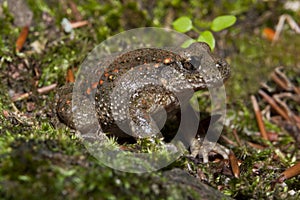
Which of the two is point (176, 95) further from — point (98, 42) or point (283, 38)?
point (283, 38)

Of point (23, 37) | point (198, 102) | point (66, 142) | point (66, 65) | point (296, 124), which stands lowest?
point (296, 124)

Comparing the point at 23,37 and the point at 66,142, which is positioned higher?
the point at 23,37

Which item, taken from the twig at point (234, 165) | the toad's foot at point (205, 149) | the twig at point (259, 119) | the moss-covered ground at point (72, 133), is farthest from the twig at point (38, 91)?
the twig at point (259, 119)

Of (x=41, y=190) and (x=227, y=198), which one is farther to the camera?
(x=227, y=198)

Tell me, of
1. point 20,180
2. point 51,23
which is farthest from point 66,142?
point 51,23

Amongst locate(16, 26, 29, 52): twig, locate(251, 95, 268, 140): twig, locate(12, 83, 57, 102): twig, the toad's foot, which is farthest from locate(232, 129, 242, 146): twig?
locate(16, 26, 29, 52): twig

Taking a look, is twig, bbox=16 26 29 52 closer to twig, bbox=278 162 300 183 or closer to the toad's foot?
the toad's foot

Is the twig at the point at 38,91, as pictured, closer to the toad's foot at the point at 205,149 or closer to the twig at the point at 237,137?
the toad's foot at the point at 205,149

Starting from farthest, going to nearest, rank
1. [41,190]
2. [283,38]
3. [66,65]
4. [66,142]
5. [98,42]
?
1. [283,38]
2. [98,42]
3. [66,65]
4. [66,142]
5. [41,190]

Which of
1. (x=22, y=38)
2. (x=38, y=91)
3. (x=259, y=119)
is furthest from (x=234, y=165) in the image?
(x=22, y=38)
